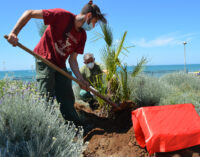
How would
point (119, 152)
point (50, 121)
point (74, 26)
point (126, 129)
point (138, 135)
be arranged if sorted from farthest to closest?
point (126, 129), point (74, 26), point (138, 135), point (119, 152), point (50, 121)

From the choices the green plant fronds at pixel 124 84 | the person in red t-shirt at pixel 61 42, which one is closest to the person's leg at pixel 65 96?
the person in red t-shirt at pixel 61 42

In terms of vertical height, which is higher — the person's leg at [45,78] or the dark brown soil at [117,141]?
the person's leg at [45,78]

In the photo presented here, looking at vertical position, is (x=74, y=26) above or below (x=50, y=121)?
above

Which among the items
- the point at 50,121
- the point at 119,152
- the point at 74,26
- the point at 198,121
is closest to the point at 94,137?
the point at 119,152

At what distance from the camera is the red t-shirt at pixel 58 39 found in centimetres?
228

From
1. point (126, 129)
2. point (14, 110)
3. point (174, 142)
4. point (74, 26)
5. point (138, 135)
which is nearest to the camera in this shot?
point (14, 110)

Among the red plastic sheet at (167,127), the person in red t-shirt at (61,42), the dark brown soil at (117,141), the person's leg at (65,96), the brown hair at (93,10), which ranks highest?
the brown hair at (93,10)

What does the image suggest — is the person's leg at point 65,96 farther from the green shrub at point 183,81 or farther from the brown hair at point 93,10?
the green shrub at point 183,81

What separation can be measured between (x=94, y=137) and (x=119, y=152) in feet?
1.41

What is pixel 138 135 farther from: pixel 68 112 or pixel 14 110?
pixel 14 110

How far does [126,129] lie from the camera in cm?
266

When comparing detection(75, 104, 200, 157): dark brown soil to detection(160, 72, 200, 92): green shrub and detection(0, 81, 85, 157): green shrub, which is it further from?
detection(160, 72, 200, 92): green shrub

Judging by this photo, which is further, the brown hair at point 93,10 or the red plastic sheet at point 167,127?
the brown hair at point 93,10

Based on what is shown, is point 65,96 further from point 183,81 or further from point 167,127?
point 183,81
